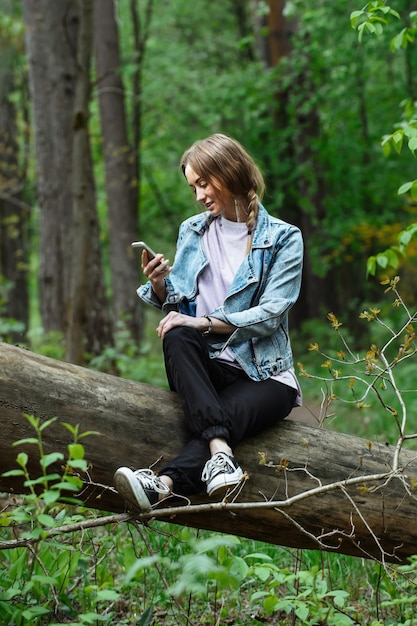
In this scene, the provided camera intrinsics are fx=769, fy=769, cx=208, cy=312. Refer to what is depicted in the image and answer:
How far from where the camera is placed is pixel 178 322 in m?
3.76

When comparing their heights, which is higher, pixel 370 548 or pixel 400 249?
pixel 400 249

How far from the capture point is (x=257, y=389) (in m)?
3.84

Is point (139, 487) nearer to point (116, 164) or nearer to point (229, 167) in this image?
point (229, 167)

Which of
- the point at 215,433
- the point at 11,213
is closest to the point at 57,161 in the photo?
the point at 215,433

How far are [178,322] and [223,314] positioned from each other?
249 millimetres

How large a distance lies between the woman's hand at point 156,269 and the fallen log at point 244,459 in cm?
54

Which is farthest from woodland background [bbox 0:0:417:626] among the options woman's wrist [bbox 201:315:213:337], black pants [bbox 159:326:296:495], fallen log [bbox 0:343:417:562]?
woman's wrist [bbox 201:315:213:337]

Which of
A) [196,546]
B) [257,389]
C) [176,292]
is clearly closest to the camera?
[196,546]

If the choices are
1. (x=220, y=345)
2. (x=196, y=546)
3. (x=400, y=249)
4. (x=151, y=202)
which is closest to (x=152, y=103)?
(x=151, y=202)

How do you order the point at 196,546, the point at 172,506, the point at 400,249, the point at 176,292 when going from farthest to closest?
the point at 400,249 < the point at 176,292 < the point at 172,506 < the point at 196,546

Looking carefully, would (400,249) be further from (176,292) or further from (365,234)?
(365,234)

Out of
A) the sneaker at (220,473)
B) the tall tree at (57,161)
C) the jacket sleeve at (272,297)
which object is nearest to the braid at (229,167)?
the jacket sleeve at (272,297)

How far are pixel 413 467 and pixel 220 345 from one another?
1.22 m

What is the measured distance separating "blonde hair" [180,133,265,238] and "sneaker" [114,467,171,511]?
141 cm
